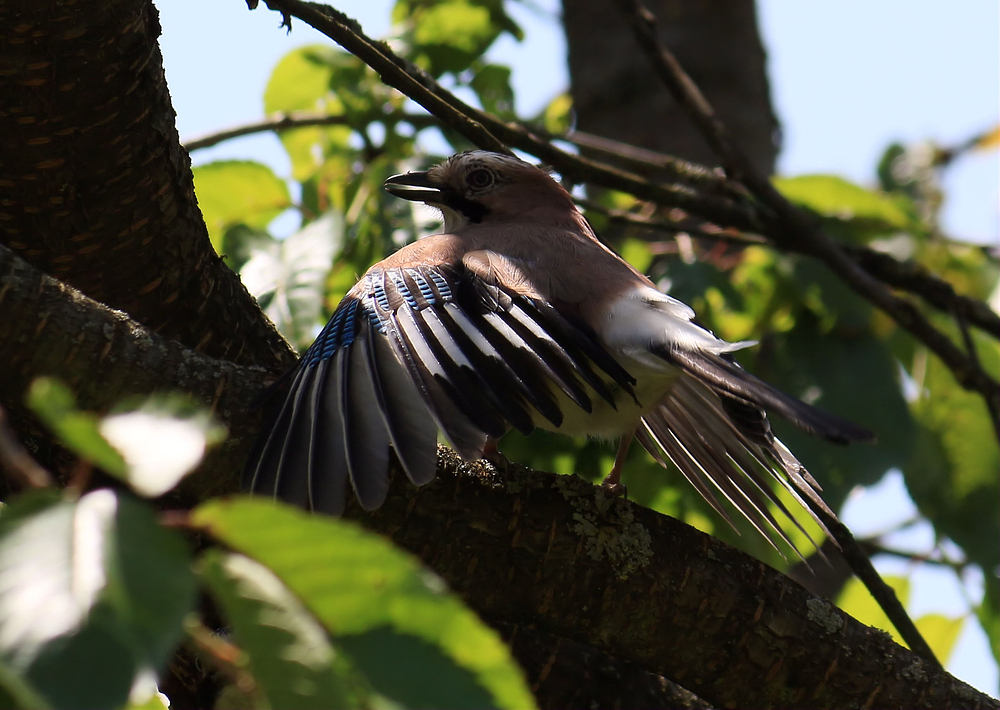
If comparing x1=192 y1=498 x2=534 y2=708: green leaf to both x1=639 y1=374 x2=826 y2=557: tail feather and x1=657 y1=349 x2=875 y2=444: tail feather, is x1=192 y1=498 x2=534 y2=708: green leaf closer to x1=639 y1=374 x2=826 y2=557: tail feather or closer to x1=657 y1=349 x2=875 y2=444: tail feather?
x1=657 y1=349 x2=875 y2=444: tail feather

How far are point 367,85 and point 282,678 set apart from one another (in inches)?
128

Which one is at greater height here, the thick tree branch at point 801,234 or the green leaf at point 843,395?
the thick tree branch at point 801,234

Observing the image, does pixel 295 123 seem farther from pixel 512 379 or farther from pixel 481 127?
pixel 512 379

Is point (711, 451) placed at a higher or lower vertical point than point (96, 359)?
higher

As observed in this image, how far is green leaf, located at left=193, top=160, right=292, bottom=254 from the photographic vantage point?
147 inches

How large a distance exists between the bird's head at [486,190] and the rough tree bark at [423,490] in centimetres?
144

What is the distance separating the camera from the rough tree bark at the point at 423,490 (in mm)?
2029

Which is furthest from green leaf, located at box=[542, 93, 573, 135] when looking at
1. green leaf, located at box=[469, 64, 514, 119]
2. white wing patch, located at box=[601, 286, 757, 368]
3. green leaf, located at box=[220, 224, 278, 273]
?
white wing patch, located at box=[601, 286, 757, 368]

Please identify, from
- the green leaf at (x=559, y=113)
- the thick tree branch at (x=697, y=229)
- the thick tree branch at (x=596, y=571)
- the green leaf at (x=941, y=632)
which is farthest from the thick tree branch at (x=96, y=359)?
the green leaf at (x=559, y=113)

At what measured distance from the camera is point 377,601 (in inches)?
33.0

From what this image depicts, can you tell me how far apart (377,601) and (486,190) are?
3280mm

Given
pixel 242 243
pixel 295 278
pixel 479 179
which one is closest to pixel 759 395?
pixel 295 278

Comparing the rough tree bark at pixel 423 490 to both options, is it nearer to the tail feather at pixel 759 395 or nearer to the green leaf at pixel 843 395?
the tail feather at pixel 759 395

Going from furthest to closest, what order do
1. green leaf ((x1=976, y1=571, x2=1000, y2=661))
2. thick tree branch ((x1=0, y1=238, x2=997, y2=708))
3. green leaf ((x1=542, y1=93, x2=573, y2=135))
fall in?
green leaf ((x1=542, y1=93, x2=573, y2=135))
green leaf ((x1=976, y1=571, x2=1000, y2=661))
thick tree branch ((x1=0, y1=238, x2=997, y2=708))
